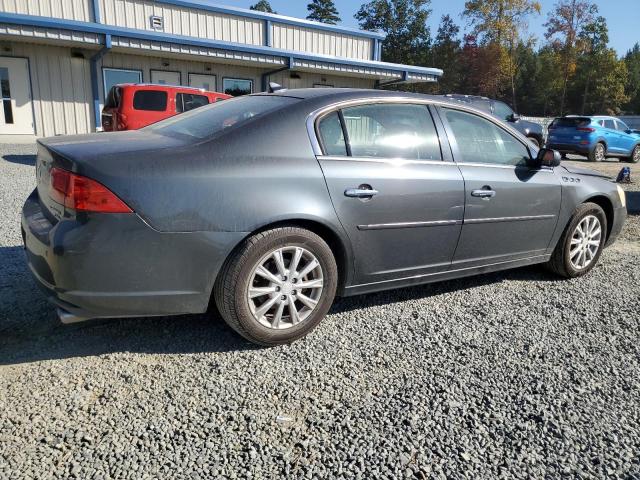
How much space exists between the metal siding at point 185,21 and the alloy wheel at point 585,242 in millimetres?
17063

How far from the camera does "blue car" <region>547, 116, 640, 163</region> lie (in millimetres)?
16547

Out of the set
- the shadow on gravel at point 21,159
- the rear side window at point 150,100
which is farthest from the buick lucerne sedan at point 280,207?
the shadow on gravel at point 21,159

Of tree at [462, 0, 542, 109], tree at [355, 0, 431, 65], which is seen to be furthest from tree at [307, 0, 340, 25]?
tree at [462, 0, 542, 109]

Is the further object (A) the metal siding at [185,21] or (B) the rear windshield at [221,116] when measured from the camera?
(A) the metal siding at [185,21]

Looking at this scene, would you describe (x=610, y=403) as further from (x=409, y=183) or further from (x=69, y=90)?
(x=69, y=90)

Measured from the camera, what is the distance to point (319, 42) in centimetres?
2123

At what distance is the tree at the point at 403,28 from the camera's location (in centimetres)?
5853

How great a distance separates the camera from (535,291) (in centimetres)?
421

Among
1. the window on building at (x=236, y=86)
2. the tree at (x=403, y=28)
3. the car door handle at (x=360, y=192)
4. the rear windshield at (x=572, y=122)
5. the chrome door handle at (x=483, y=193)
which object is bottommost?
the chrome door handle at (x=483, y=193)

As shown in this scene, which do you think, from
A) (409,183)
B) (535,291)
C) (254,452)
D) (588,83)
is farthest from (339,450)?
(588,83)

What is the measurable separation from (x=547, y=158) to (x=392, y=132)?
4.68 ft

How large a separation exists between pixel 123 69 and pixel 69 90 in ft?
5.91

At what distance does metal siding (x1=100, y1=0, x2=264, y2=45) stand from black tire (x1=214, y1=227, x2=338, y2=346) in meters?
17.2

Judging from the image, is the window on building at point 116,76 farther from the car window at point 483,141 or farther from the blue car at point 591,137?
the car window at point 483,141
